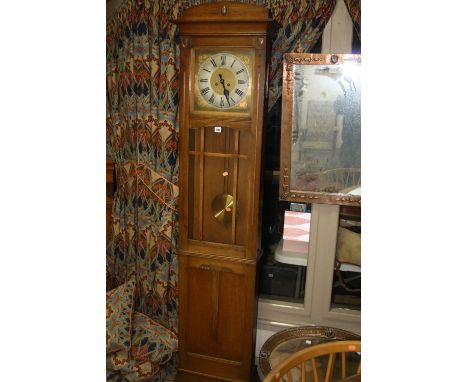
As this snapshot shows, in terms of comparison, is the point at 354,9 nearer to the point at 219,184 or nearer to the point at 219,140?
the point at 219,140

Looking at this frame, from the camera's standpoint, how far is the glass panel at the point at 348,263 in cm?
258

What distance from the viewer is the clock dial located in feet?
7.46

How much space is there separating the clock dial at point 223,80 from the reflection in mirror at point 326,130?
33 centimetres

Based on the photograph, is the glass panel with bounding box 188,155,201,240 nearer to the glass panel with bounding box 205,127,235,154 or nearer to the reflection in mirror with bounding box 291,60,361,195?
the glass panel with bounding box 205,127,235,154

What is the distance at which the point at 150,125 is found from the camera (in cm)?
268

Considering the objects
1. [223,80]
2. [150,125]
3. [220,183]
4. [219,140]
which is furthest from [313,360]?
[150,125]

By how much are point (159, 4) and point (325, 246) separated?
1.72m

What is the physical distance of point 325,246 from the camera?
2645 millimetres

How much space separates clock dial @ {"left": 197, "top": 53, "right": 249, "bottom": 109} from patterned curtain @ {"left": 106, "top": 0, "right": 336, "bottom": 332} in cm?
25

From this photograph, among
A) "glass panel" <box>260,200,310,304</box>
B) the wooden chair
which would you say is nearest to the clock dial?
"glass panel" <box>260,200,310,304</box>
